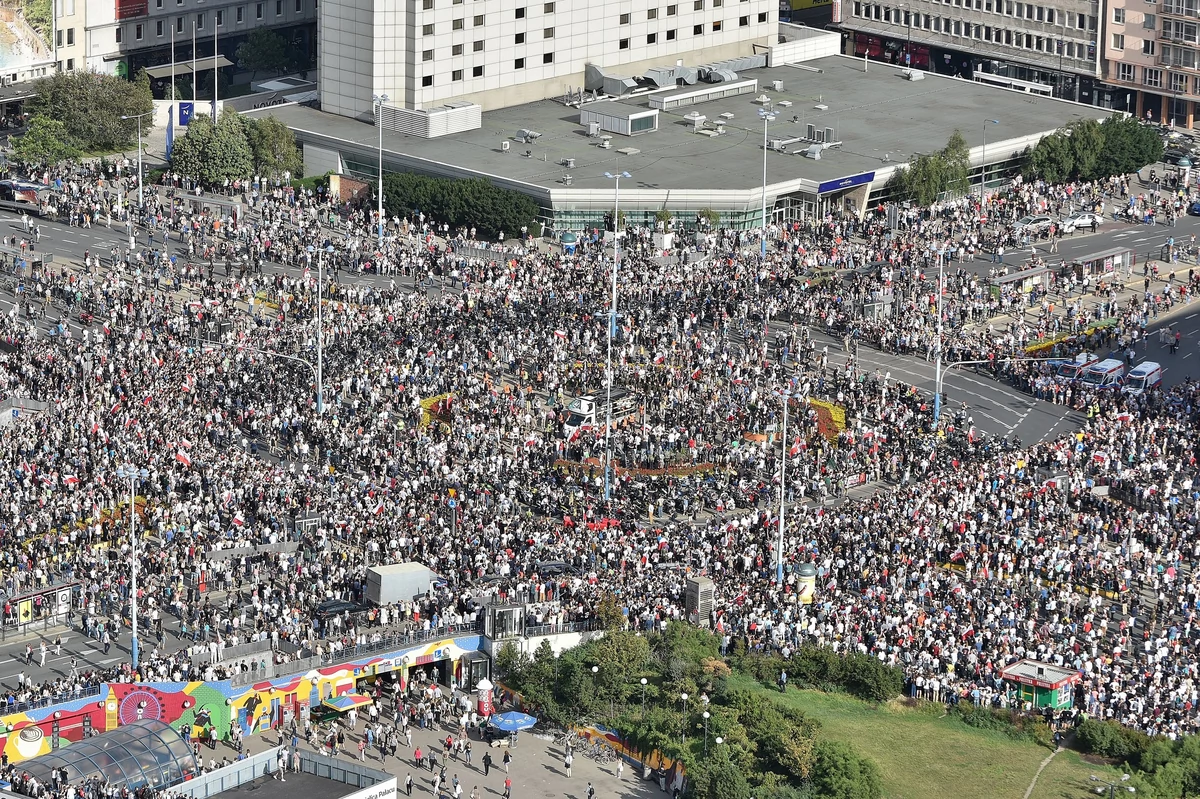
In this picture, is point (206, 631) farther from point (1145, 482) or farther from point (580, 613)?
point (1145, 482)

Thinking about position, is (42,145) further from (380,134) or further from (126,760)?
(126,760)

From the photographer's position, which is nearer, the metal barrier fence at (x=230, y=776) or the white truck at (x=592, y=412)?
the metal barrier fence at (x=230, y=776)

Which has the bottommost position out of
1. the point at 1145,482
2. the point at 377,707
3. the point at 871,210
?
the point at 377,707

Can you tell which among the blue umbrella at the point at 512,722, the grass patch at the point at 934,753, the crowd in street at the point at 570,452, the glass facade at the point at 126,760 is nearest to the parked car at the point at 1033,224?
the crowd in street at the point at 570,452

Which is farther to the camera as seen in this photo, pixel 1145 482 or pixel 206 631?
pixel 1145 482

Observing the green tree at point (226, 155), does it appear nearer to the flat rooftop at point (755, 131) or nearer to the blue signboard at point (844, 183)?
the flat rooftop at point (755, 131)

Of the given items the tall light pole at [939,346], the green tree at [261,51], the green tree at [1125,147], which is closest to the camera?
the tall light pole at [939,346]

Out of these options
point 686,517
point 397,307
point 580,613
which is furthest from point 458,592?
point 397,307
